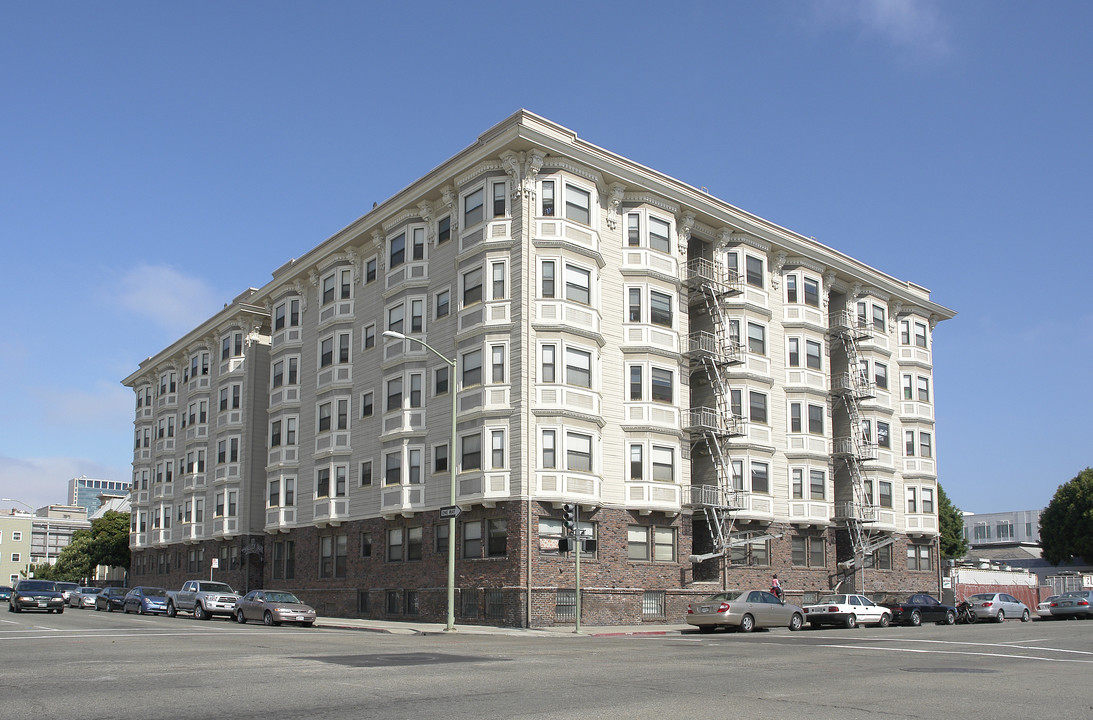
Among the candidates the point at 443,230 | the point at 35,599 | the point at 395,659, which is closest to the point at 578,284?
the point at 443,230

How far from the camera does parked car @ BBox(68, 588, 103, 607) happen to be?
5706cm

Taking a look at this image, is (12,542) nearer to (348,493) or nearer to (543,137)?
A: (348,493)

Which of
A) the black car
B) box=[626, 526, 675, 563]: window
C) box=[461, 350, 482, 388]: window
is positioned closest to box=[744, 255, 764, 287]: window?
box=[626, 526, 675, 563]: window

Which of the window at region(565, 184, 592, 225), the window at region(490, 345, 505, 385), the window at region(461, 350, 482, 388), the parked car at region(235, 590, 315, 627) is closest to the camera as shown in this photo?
the parked car at region(235, 590, 315, 627)

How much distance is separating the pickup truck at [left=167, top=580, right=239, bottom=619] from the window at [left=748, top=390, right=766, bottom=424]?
2422 centimetres

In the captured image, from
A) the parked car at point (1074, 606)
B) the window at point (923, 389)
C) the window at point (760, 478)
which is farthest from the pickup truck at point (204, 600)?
the window at point (923, 389)

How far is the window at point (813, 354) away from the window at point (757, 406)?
13.0 ft

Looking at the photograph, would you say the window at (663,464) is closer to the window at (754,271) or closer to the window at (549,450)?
the window at (549,450)

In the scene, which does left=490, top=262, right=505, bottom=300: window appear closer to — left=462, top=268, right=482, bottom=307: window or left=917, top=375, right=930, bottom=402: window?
left=462, top=268, right=482, bottom=307: window

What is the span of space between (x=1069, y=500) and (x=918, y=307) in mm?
41078

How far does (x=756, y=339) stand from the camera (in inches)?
1805

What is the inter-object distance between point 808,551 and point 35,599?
35149 mm

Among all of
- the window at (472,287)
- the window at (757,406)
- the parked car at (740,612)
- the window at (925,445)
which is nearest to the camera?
the parked car at (740,612)

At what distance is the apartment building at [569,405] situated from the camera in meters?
36.8
